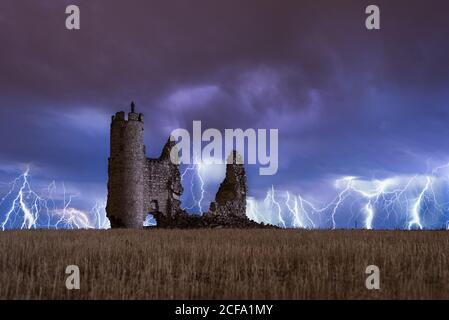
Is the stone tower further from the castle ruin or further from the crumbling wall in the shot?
the crumbling wall

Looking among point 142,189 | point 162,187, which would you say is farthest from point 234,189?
point 142,189

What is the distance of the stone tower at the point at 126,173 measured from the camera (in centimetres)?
3491

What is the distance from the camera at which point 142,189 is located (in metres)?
35.9

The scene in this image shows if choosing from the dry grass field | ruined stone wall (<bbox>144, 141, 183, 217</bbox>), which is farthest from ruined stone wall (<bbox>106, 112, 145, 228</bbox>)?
the dry grass field

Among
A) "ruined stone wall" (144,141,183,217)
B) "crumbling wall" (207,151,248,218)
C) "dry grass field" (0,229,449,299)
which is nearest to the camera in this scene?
"dry grass field" (0,229,449,299)

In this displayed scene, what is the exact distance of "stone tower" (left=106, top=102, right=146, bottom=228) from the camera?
34906 mm

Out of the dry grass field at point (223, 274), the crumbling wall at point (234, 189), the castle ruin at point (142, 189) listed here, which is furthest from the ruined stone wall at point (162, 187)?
the dry grass field at point (223, 274)
